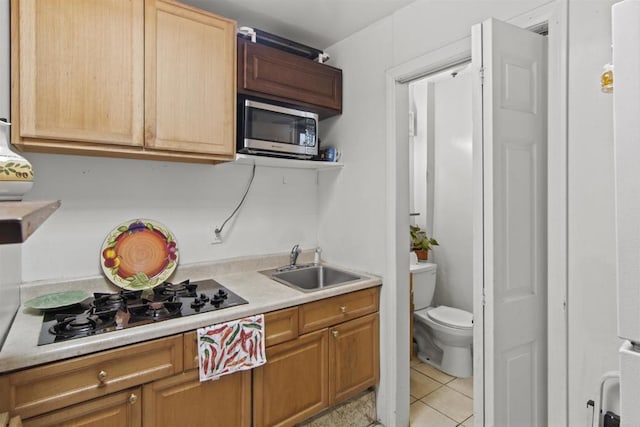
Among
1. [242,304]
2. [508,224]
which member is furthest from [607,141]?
[242,304]

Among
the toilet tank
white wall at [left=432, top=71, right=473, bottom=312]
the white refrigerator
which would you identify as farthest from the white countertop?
white wall at [left=432, top=71, right=473, bottom=312]

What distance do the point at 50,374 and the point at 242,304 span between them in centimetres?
73

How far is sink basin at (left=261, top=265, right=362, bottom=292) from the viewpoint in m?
2.26

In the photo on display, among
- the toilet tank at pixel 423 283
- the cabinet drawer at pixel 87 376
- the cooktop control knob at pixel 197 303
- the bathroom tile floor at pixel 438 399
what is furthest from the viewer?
the toilet tank at pixel 423 283

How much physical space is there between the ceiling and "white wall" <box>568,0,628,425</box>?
3.20 feet

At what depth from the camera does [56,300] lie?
1.50 m

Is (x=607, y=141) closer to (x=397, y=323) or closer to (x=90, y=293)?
(x=397, y=323)

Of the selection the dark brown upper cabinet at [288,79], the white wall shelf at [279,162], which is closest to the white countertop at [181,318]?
the white wall shelf at [279,162]

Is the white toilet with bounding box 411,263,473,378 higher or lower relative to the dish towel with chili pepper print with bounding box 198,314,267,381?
lower

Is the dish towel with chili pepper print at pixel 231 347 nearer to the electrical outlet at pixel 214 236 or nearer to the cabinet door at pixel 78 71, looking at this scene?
the electrical outlet at pixel 214 236

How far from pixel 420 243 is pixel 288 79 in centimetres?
196

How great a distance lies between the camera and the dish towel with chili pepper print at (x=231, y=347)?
1.43m

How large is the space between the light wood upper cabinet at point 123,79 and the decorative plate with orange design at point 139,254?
0.45 metres

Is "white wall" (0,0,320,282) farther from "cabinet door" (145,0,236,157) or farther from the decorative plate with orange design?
"cabinet door" (145,0,236,157)
